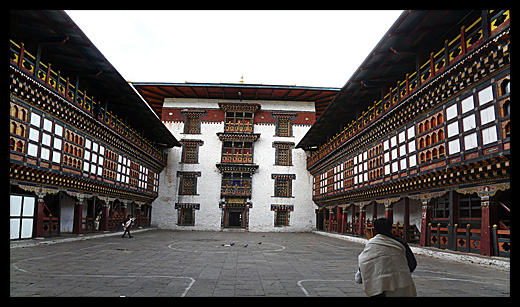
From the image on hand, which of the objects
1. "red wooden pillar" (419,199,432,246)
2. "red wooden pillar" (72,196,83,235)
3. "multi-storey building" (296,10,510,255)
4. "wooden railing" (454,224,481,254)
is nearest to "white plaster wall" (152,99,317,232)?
"multi-storey building" (296,10,510,255)

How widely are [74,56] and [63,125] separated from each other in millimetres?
3416

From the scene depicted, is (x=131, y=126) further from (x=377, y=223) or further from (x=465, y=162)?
(x=377, y=223)

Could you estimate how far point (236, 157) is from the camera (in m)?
35.6

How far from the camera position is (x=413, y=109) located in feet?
50.7

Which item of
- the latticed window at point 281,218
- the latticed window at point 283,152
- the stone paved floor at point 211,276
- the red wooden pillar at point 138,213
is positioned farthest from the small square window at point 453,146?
the red wooden pillar at point 138,213

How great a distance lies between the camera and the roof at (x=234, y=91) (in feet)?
112

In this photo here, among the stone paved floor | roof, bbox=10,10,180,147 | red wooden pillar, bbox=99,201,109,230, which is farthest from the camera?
red wooden pillar, bbox=99,201,109,230

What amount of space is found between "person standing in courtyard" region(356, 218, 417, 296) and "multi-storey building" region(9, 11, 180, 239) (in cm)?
1369

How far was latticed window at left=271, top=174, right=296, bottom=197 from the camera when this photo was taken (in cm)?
3544

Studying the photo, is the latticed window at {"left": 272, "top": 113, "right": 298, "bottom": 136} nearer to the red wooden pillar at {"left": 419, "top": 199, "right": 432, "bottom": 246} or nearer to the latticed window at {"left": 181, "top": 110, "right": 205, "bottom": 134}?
the latticed window at {"left": 181, "top": 110, "right": 205, "bottom": 134}

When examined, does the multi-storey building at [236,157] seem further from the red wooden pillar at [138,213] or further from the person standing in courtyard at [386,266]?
the person standing in courtyard at [386,266]

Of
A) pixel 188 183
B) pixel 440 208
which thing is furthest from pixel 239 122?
pixel 440 208
